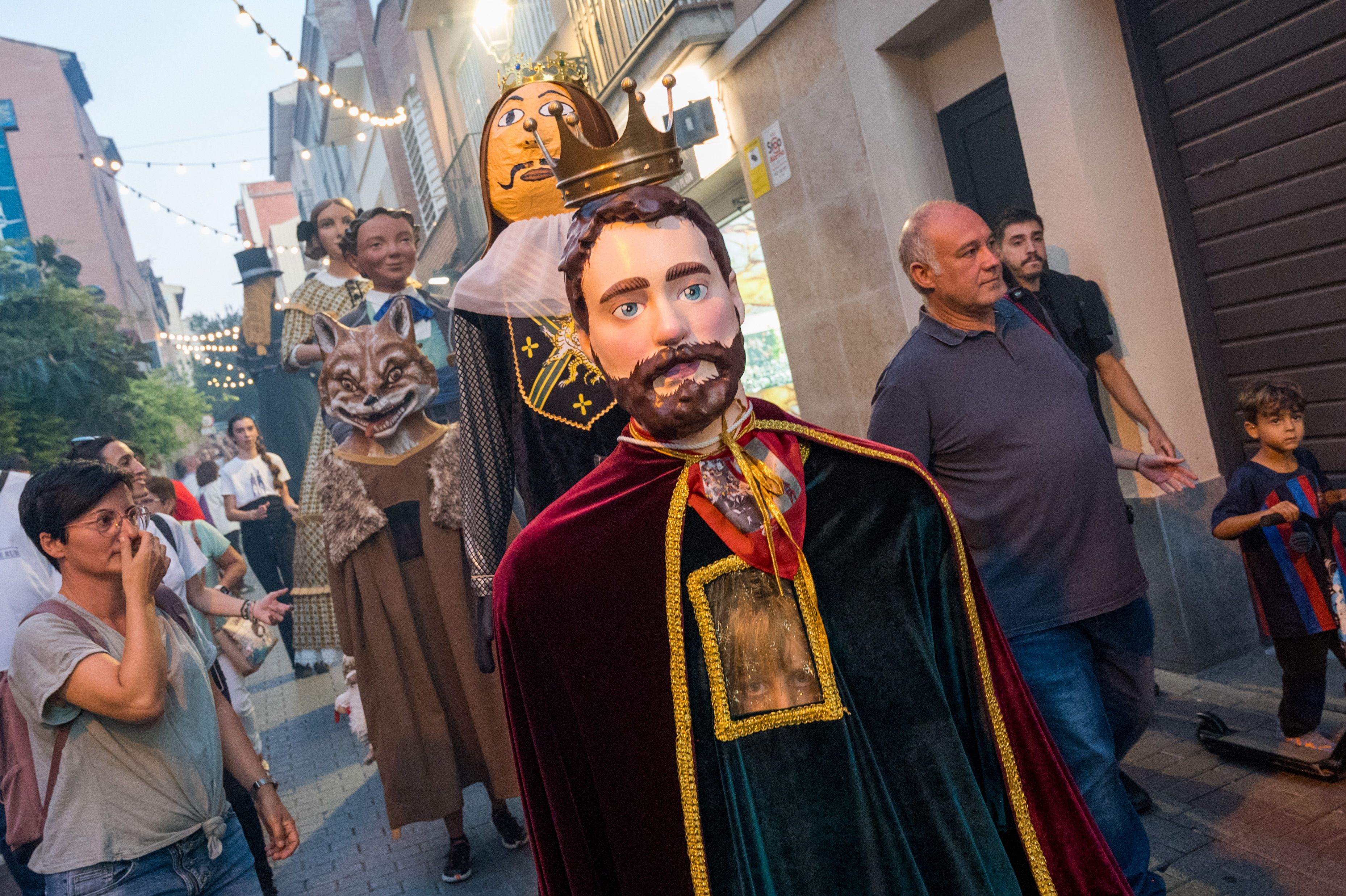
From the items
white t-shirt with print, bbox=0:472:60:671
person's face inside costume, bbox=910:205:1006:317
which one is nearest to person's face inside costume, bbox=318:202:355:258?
white t-shirt with print, bbox=0:472:60:671

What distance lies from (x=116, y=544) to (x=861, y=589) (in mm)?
2182

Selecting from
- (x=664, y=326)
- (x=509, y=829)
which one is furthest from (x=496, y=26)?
(x=664, y=326)

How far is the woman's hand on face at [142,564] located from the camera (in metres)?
2.94

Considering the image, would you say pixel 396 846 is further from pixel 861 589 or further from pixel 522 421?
pixel 861 589

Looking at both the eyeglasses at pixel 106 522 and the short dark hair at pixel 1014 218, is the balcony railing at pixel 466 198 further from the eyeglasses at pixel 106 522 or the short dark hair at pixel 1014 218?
the eyeglasses at pixel 106 522

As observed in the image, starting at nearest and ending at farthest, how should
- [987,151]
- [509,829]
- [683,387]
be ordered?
[683,387], [509,829], [987,151]

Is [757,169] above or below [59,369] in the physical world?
below

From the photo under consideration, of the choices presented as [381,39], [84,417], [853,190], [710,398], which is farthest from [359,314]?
[381,39]

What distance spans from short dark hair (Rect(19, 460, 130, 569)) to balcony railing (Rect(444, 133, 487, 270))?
14732mm

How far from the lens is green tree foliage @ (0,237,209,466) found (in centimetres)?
1742

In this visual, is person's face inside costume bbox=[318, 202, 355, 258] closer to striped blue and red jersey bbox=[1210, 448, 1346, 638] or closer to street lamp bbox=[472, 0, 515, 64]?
striped blue and red jersey bbox=[1210, 448, 1346, 638]

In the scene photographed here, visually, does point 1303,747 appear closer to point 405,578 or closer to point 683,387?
point 683,387

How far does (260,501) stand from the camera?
9.62 m

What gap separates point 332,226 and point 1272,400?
508 centimetres
